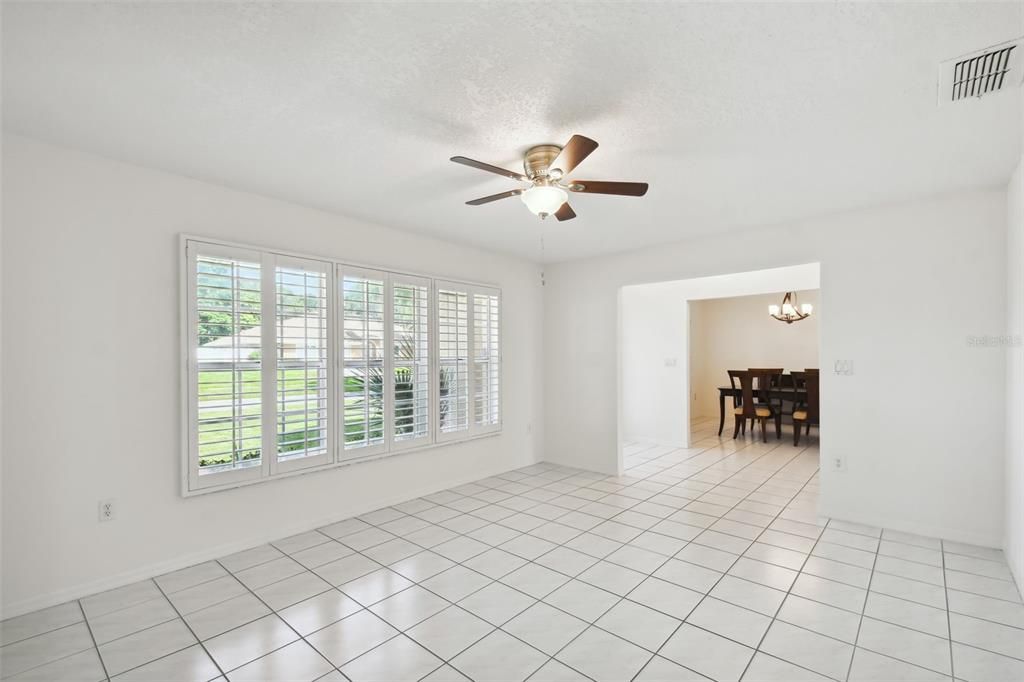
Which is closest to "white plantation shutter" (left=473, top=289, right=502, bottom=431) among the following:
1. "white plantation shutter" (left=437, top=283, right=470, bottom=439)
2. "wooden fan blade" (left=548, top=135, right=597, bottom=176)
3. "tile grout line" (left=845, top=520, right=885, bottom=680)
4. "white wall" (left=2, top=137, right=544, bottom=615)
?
"white plantation shutter" (left=437, top=283, right=470, bottom=439)

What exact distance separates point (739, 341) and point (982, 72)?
7.25m

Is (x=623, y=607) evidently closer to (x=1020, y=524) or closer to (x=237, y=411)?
(x=1020, y=524)

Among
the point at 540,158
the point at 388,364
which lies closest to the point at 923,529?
the point at 540,158

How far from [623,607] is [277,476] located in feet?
7.88

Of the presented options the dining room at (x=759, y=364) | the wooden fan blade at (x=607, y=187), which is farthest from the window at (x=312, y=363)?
the dining room at (x=759, y=364)

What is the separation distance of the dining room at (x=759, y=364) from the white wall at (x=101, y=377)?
237 inches

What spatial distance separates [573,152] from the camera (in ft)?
A: 6.86

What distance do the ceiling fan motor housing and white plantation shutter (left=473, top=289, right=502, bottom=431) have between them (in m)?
2.37

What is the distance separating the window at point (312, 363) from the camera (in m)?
2.96

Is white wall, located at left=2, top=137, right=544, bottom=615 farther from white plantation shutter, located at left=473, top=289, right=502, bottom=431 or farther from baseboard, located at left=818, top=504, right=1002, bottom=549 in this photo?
baseboard, located at left=818, top=504, right=1002, bottom=549

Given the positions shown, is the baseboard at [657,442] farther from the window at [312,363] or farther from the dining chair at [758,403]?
the window at [312,363]

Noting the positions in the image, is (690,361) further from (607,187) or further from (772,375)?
(607,187)

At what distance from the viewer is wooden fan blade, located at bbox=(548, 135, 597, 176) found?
6.48 ft

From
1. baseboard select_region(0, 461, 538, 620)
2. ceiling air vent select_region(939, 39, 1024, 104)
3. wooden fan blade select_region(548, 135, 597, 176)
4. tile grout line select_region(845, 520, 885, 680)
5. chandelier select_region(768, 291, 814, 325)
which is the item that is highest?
ceiling air vent select_region(939, 39, 1024, 104)
